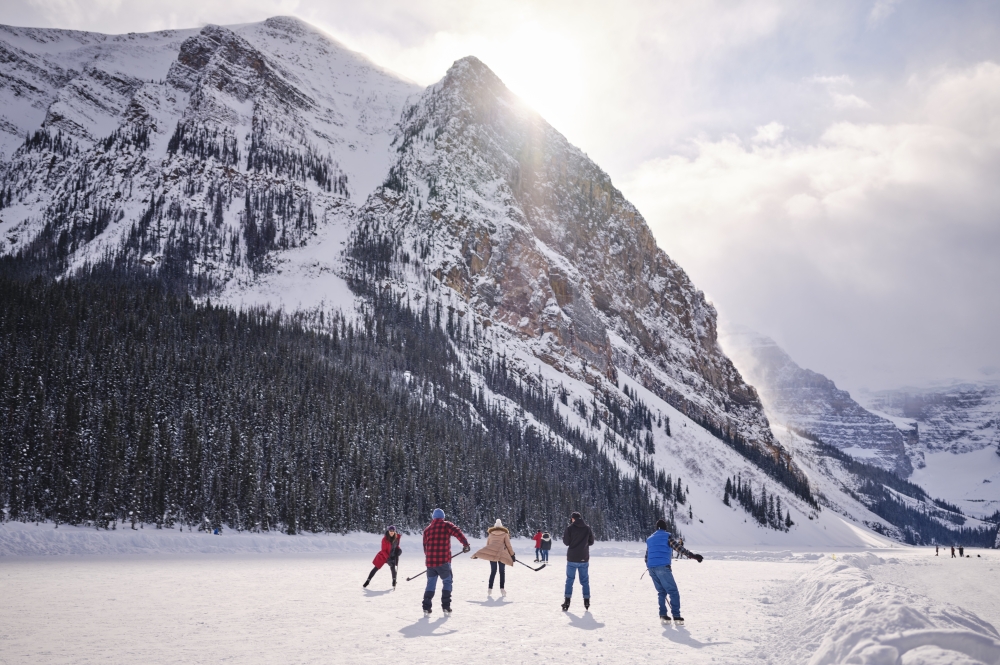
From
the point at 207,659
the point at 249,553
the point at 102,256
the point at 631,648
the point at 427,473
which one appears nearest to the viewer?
the point at 207,659

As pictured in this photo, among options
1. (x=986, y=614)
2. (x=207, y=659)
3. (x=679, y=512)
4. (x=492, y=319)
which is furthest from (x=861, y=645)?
(x=492, y=319)

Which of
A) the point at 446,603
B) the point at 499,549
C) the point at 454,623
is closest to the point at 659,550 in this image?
the point at 454,623

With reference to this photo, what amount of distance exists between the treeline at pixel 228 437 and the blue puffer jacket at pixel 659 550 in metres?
46.4

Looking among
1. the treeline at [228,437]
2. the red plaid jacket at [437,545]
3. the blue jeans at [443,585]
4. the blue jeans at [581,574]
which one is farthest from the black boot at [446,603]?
the treeline at [228,437]

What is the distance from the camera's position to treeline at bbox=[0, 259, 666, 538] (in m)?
51.2

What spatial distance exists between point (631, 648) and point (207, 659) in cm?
661

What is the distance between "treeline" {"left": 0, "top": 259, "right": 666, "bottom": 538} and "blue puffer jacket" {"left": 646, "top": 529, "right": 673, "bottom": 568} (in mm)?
46378

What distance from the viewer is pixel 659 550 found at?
1380 cm

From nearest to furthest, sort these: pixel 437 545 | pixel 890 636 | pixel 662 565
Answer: pixel 890 636
pixel 662 565
pixel 437 545

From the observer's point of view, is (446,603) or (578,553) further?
(578,553)

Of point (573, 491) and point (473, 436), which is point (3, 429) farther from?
point (573, 491)

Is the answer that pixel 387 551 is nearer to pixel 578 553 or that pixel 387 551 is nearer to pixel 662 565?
pixel 578 553

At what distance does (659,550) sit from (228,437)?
5912 cm

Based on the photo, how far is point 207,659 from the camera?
29.0 feet
